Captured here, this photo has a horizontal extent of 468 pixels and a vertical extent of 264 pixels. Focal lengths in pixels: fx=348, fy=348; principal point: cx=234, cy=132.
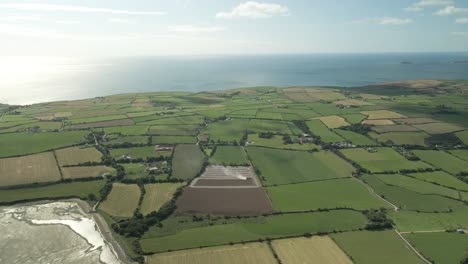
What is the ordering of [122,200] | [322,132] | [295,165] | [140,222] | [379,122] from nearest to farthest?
[140,222]
[122,200]
[295,165]
[322,132]
[379,122]

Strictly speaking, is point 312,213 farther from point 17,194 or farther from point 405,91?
point 405,91

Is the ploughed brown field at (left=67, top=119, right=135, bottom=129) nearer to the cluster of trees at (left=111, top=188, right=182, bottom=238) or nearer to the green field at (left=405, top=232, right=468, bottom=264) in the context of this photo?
the cluster of trees at (left=111, top=188, right=182, bottom=238)

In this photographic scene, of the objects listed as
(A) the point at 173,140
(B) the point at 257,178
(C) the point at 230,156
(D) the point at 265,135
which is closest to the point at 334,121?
(D) the point at 265,135

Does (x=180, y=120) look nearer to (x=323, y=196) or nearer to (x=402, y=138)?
(x=323, y=196)

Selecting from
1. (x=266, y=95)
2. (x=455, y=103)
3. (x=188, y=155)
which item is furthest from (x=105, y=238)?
(x=455, y=103)

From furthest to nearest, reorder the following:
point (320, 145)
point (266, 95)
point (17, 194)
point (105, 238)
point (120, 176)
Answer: point (266, 95), point (320, 145), point (120, 176), point (17, 194), point (105, 238)

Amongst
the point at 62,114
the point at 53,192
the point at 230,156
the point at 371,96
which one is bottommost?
the point at 53,192

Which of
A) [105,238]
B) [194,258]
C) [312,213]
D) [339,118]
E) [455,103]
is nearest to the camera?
[194,258]

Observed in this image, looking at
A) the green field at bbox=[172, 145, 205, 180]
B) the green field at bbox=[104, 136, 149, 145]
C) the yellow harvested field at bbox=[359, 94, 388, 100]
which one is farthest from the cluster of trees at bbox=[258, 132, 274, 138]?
the yellow harvested field at bbox=[359, 94, 388, 100]
